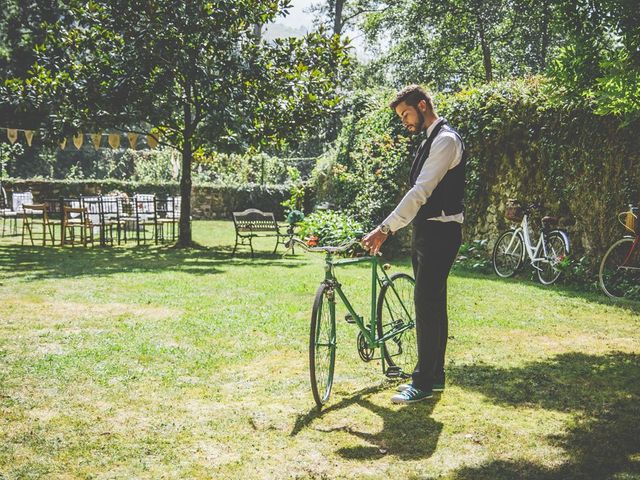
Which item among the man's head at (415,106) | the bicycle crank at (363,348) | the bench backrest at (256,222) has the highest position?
the man's head at (415,106)

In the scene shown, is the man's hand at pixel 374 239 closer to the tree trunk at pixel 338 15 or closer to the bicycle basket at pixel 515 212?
the bicycle basket at pixel 515 212

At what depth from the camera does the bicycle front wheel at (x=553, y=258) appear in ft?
28.9

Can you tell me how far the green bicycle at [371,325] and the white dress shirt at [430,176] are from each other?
1.26 ft

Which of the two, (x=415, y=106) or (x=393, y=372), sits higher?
(x=415, y=106)

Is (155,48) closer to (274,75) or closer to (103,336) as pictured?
(274,75)

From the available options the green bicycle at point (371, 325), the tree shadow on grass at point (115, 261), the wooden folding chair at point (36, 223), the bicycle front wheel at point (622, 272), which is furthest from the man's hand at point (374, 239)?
the wooden folding chair at point (36, 223)

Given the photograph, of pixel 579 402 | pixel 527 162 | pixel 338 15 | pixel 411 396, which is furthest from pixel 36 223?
pixel 338 15

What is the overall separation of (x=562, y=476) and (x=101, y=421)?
8.50ft

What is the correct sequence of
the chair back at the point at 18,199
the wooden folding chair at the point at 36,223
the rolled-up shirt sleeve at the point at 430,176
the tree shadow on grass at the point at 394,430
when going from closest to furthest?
the tree shadow on grass at the point at 394,430, the rolled-up shirt sleeve at the point at 430,176, the wooden folding chair at the point at 36,223, the chair back at the point at 18,199

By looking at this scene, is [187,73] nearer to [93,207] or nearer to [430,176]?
[93,207]

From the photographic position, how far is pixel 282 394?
4.25 meters

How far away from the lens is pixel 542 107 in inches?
368

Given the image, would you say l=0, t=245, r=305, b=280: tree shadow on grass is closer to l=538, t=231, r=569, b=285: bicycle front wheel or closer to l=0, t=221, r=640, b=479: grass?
l=0, t=221, r=640, b=479: grass

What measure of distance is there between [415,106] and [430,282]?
1.12 metres
